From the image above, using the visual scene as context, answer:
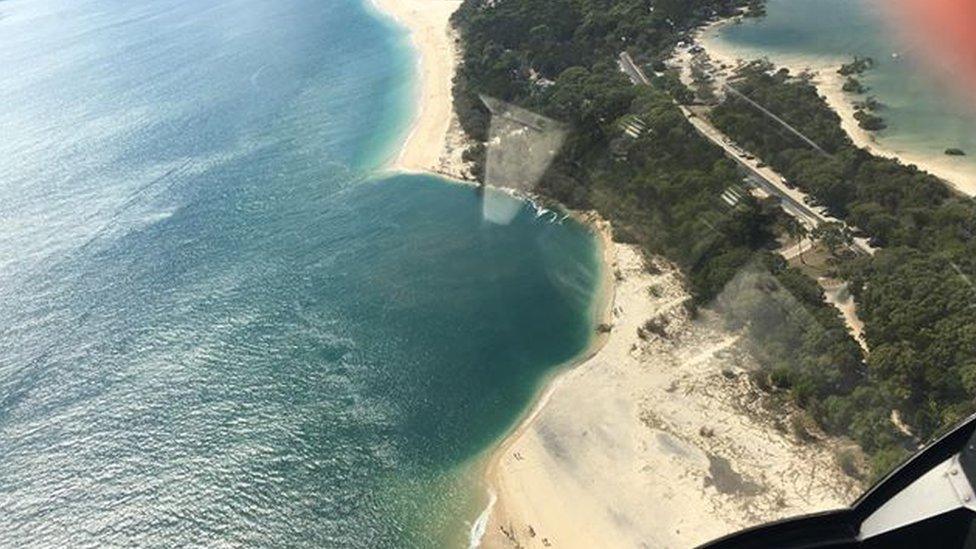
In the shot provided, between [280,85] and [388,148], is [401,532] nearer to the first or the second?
[388,148]

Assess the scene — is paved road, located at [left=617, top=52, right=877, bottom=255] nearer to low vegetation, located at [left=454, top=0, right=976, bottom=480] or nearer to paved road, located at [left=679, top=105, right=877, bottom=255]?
paved road, located at [left=679, top=105, right=877, bottom=255]

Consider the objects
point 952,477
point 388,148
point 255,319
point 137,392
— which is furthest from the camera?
point 388,148

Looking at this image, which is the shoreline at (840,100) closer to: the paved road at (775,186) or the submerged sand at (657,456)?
the paved road at (775,186)

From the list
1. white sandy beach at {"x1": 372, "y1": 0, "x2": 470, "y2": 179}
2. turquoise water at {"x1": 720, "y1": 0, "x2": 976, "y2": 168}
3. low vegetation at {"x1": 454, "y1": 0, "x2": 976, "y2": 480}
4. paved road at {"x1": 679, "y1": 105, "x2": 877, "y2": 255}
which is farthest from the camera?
white sandy beach at {"x1": 372, "y1": 0, "x2": 470, "y2": 179}

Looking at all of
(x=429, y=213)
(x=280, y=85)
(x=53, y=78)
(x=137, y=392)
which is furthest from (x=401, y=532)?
(x=53, y=78)

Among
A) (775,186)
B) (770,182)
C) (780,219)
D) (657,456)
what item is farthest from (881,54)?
(657,456)

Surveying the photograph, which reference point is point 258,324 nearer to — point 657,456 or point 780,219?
point 657,456

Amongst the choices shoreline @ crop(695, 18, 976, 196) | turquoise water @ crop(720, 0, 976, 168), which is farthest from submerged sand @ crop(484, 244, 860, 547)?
turquoise water @ crop(720, 0, 976, 168)
